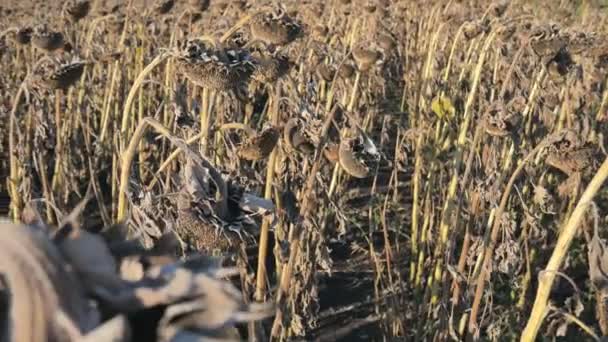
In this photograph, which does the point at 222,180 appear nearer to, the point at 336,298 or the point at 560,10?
the point at 336,298

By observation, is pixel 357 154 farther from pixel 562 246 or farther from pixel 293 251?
pixel 562 246

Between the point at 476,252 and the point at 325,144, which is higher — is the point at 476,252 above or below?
below

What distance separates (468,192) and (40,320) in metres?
2.57

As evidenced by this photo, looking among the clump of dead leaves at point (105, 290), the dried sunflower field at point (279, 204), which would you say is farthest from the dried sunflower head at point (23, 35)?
the clump of dead leaves at point (105, 290)

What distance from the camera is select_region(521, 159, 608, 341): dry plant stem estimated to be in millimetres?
1227

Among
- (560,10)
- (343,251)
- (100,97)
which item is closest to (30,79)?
(343,251)

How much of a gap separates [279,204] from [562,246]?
91 cm

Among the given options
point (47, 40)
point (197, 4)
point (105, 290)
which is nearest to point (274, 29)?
point (47, 40)

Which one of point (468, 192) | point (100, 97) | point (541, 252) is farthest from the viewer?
point (100, 97)

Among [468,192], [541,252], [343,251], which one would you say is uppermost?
[468,192]

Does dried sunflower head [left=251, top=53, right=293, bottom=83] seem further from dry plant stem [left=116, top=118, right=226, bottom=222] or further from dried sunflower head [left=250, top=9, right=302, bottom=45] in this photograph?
dry plant stem [left=116, top=118, right=226, bottom=222]

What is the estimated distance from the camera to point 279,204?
2025mm

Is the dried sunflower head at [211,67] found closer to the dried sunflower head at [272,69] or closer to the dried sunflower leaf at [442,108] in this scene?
the dried sunflower head at [272,69]

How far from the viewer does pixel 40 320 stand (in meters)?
0.38
